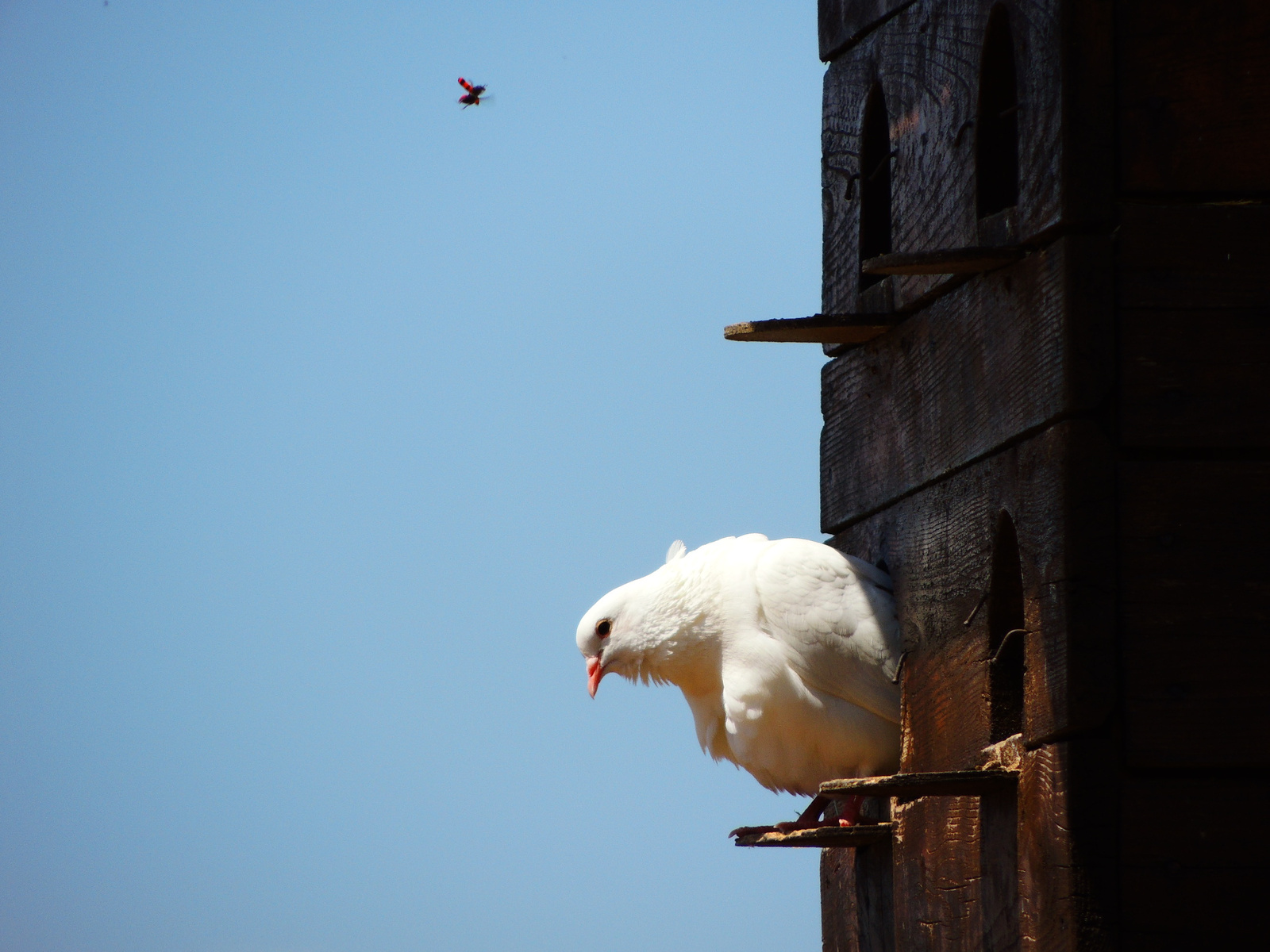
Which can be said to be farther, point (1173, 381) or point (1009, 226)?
point (1009, 226)

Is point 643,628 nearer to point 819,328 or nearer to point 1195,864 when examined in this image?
point 819,328

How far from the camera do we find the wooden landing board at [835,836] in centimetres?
459

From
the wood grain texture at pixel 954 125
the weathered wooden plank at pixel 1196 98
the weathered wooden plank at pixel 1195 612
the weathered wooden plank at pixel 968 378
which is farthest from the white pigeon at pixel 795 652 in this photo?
the weathered wooden plank at pixel 1196 98

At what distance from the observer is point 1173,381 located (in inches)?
138

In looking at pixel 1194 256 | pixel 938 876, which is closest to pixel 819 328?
pixel 1194 256

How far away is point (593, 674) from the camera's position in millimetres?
5559

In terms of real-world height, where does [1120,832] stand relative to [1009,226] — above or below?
below

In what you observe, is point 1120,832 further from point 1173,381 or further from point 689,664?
point 689,664

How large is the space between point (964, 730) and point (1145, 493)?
976 mm

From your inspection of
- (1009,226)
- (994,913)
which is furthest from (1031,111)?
(994,913)

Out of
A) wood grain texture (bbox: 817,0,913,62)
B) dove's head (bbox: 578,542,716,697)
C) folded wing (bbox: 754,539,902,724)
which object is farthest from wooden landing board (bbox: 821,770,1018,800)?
wood grain texture (bbox: 817,0,913,62)

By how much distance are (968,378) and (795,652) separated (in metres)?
1.05

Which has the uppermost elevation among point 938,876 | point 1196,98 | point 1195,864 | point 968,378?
point 1196,98

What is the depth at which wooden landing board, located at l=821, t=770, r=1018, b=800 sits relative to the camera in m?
3.72
